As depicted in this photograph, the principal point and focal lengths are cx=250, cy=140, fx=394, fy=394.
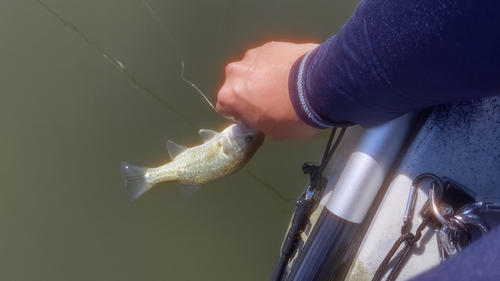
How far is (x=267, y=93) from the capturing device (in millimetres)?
1385

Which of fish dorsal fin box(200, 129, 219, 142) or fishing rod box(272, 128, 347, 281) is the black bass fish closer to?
fish dorsal fin box(200, 129, 219, 142)

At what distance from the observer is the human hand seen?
1333mm

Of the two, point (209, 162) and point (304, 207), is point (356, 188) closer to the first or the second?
point (304, 207)

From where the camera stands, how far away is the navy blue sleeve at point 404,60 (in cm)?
70

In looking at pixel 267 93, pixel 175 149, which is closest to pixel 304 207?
pixel 267 93

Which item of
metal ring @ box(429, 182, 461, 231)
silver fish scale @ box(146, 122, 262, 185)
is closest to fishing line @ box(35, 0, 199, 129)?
silver fish scale @ box(146, 122, 262, 185)

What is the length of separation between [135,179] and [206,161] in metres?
0.44

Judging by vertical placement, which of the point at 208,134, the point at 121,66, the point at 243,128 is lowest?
the point at 208,134

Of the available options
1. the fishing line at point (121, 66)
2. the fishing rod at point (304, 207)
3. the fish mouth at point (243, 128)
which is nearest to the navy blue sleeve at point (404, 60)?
the fishing rod at point (304, 207)

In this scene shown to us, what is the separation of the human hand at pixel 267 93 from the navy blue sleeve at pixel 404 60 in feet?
0.57

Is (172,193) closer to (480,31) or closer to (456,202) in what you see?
(456,202)

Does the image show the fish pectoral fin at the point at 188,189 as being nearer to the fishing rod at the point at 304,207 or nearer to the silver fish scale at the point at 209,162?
the silver fish scale at the point at 209,162

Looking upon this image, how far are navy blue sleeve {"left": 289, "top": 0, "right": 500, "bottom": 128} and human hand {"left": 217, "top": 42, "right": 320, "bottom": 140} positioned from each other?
18cm

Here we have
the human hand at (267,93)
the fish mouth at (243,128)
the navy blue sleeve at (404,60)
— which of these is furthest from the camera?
the fish mouth at (243,128)
